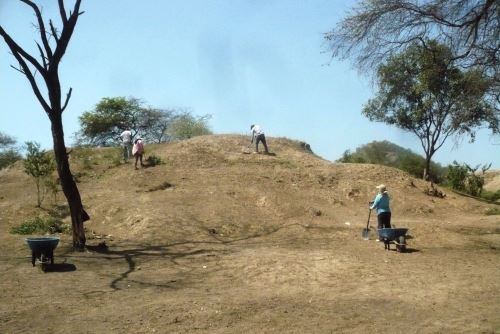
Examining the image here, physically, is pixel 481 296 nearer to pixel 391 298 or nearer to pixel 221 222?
pixel 391 298

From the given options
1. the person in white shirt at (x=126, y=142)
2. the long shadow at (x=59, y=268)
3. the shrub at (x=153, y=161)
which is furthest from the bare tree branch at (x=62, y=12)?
the person in white shirt at (x=126, y=142)

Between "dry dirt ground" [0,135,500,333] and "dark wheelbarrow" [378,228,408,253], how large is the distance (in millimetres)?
276

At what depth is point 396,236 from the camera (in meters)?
10.7

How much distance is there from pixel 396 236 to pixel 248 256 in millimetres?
3288

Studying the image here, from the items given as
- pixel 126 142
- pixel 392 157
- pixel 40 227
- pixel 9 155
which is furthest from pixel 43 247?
pixel 392 157

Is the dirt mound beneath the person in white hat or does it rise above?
Answer: above

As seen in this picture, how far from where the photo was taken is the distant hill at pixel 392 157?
29938mm

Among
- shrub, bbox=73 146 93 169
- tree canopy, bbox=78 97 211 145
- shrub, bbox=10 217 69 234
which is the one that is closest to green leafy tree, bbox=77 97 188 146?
tree canopy, bbox=78 97 211 145

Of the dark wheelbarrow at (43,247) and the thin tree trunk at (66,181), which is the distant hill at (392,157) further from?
the dark wheelbarrow at (43,247)

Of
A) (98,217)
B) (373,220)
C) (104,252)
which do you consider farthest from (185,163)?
(104,252)

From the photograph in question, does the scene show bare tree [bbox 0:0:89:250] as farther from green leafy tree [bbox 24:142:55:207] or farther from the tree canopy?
the tree canopy

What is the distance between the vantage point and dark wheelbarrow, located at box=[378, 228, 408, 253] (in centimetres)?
1056

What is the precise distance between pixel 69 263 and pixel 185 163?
33.2 ft

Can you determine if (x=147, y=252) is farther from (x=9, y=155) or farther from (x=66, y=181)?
(x=9, y=155)
